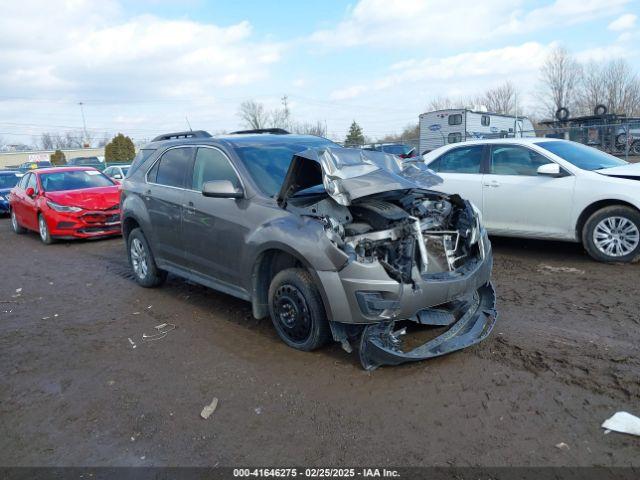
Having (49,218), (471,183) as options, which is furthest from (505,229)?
(49,218)

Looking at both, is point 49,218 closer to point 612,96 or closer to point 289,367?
point 289,367

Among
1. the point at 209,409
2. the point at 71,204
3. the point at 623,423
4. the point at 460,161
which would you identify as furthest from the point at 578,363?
the point at 71,204

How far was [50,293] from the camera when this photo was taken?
22.5ft

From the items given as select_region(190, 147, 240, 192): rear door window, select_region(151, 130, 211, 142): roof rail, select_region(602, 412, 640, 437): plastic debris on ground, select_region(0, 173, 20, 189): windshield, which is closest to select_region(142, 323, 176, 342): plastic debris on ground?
select_region(190, 147, 240, 192): rear door window

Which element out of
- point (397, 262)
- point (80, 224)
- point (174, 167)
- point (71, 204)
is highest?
point (174, 167)

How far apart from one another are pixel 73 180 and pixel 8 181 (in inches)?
336

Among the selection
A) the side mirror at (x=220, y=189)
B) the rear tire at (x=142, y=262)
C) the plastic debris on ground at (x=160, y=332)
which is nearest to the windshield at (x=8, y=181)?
the rear tire at (x=142, y=262)

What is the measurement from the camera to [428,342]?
3922mm

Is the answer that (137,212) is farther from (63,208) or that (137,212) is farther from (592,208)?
(592,208)

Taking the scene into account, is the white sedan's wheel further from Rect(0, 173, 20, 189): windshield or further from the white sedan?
Rect(0, 173, 20, 189): windshield

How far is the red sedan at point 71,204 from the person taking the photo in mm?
10336

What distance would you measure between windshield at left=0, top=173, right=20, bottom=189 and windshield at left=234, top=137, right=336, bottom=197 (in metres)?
16.0

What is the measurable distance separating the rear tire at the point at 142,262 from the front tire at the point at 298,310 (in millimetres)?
2574

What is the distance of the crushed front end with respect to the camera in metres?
3.69
